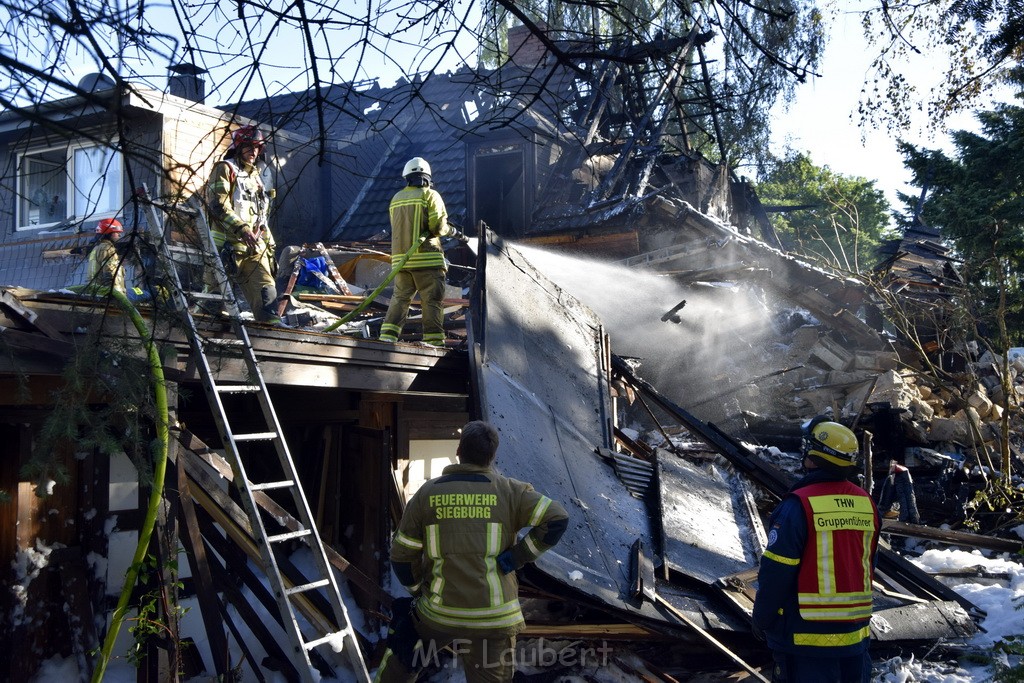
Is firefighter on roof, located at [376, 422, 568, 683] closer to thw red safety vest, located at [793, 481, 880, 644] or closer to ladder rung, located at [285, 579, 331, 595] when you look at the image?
ladder rung, located at [285, 579, 331, 595]

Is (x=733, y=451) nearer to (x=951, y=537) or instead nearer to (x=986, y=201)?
(x=951, y=537)

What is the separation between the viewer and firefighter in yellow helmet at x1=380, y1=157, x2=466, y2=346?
661cm

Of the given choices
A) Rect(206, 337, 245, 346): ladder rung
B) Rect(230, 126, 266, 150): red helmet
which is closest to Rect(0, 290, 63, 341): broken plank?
Rect(206, 337, 245, 346): ladder rung

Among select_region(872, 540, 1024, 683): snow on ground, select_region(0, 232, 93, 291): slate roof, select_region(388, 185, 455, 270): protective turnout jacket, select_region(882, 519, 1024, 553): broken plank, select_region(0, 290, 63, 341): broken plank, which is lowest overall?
select_region(872, 540, 1024, 683): snow on ground

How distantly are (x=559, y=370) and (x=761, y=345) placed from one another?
7.49m

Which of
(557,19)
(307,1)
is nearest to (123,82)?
(307,1)

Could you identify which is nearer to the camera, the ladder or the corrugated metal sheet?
the ladder

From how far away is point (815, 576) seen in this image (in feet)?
11.9

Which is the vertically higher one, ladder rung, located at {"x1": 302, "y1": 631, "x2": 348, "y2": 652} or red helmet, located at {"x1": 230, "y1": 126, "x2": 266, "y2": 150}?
red helmet, located at {"x1": 230, "y1": 126, "x2": 266, "y2": 150}

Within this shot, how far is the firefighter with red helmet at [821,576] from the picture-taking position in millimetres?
3629

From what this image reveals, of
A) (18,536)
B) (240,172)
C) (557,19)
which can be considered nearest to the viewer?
(557,19)

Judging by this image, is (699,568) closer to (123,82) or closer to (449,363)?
(449,363)

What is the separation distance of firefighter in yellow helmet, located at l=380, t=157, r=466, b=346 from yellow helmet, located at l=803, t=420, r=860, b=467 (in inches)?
132

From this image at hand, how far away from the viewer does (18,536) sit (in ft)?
15.6
